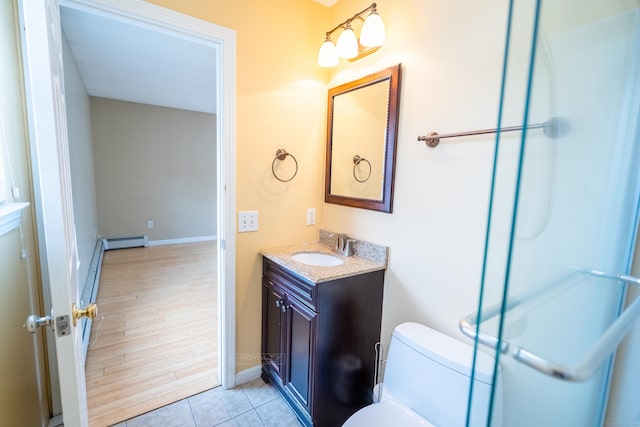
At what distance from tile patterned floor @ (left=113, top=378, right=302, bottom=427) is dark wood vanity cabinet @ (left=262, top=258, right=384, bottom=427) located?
0.10 meters

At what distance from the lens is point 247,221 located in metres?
1.82

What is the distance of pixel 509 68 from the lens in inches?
21.7

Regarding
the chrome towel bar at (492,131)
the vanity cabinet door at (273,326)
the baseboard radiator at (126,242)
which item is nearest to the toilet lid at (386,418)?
the vanity cabinet door at (273,326)

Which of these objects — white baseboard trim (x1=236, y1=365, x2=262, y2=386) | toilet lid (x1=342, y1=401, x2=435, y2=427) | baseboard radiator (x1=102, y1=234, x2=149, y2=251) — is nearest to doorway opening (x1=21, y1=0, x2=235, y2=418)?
white baseboard trim (x1=236, y1=365, x2=262, y2=386)

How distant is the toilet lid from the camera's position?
1157 mm

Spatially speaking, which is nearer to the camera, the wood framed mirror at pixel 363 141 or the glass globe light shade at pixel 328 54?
the wood framed mirror at pixel 363 141

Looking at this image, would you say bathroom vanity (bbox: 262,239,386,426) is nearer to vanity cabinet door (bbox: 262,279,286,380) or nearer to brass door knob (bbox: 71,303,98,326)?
vanity cabinet door (bbox: 262,279,286,380)

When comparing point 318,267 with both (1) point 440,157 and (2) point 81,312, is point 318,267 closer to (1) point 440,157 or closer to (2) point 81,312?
(1) point 440,157

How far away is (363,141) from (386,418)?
1414mm

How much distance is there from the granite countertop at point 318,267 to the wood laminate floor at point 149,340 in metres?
0.99

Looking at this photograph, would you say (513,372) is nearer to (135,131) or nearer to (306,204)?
(306,204)

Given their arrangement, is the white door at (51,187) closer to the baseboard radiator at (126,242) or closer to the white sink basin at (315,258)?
the white sink basin at (315,258)

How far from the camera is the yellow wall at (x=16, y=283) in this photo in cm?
98

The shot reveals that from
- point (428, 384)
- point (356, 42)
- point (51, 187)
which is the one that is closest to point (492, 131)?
point (356, 42)
